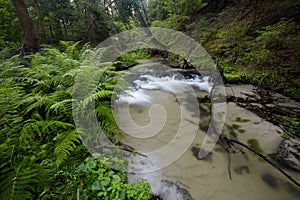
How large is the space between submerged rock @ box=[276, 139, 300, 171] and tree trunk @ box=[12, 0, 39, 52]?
6.98 m

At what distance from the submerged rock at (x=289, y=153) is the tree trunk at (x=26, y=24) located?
6981mm

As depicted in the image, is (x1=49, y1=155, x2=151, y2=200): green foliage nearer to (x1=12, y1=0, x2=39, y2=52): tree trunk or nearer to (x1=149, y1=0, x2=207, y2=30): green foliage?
(x1=12, y1=0, x2=39, y2=52): tree trunk

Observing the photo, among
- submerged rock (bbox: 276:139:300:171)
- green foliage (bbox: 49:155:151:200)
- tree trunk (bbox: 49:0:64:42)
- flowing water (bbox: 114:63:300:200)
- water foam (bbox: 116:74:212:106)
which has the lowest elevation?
water foam (bbox: 116:74:212:106)

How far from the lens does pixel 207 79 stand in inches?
219

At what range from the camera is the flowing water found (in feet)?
5.81

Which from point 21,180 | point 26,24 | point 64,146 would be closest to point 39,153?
point 64,146

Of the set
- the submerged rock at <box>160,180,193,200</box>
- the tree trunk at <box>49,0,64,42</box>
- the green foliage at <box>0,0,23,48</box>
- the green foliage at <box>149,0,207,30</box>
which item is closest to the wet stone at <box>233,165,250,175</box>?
the submerged rock at <box>160,180,193,200</box>

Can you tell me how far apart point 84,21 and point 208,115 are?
30.8 feet

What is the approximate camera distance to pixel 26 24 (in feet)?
15.6

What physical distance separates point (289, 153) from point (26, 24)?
727 cm

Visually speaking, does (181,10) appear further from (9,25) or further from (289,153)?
(289,153)

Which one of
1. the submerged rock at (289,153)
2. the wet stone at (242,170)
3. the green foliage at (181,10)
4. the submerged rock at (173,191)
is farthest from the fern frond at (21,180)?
the green foliage at (181,10)

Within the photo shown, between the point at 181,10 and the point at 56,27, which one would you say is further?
the point at 56,27

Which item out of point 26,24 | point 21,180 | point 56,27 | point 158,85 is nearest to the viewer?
point 21,180
